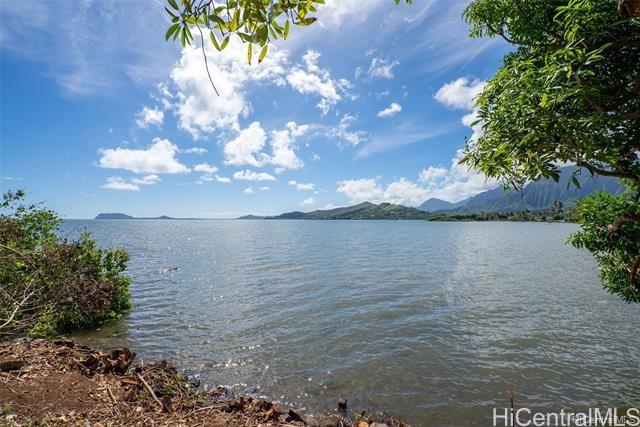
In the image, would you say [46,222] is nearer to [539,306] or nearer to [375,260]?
[539,306]

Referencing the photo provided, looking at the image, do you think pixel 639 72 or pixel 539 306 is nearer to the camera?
pixel 639 72

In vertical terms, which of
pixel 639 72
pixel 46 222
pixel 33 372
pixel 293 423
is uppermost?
pixel 639 72

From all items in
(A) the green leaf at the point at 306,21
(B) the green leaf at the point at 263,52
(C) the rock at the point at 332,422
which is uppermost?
(A) the green leaf at the point at 306,21

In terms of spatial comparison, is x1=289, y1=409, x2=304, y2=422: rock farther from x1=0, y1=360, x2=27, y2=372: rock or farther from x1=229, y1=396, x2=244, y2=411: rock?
x1=0, y1=360, x2=27, y2=372: rock

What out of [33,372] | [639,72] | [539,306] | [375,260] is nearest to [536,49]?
[639,72]

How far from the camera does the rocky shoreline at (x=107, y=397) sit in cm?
628

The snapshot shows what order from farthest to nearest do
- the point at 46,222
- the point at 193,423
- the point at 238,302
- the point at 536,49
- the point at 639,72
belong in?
the point at 238,302 < the point at 46,222 < the point at 193,423 < the point at 536,49 < the point at 639,72

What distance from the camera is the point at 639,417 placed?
9438mm

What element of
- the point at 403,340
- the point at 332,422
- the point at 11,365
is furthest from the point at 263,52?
the point at 403,340

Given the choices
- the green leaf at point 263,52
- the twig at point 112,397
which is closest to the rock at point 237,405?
the twig at point 112,397

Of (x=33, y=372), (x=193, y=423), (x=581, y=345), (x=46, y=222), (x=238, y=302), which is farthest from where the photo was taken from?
(x=238, y=302)

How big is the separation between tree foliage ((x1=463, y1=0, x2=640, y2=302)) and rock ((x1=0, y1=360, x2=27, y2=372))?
11.4 meters

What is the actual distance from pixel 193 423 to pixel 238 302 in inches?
642

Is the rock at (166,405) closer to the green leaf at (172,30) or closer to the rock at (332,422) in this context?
the rock at (332,422)
